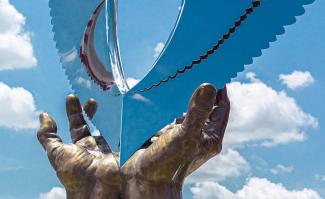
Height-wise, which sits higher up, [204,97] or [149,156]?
[204,97]

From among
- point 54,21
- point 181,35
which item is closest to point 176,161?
point 181,35

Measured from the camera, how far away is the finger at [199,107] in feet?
12.6

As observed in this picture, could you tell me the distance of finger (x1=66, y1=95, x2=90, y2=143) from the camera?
494 cm

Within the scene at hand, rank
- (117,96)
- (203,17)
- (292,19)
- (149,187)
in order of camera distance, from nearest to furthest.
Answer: (292,19) → (203,17) → (149,187) → (117,96)

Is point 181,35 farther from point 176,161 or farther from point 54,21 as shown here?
point 54,21

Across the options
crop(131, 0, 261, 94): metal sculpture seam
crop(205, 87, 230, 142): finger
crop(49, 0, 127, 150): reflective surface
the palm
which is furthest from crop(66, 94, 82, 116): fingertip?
crop(205, 87, 230, 142): finger

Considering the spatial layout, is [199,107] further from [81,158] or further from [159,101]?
[81,158]

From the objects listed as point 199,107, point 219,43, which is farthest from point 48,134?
point 219,43

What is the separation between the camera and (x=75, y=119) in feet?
16.3

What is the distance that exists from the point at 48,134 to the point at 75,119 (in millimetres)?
264

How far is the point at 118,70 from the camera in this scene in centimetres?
488

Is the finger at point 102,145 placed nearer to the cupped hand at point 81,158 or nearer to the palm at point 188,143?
the cupped hand at point 81,158

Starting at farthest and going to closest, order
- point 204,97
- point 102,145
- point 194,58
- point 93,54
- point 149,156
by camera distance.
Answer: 1. point 93,54
2. point 102,145
3. point 149,156
4. point 194,58
5. point 204,97

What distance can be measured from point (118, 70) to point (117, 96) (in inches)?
12.5
